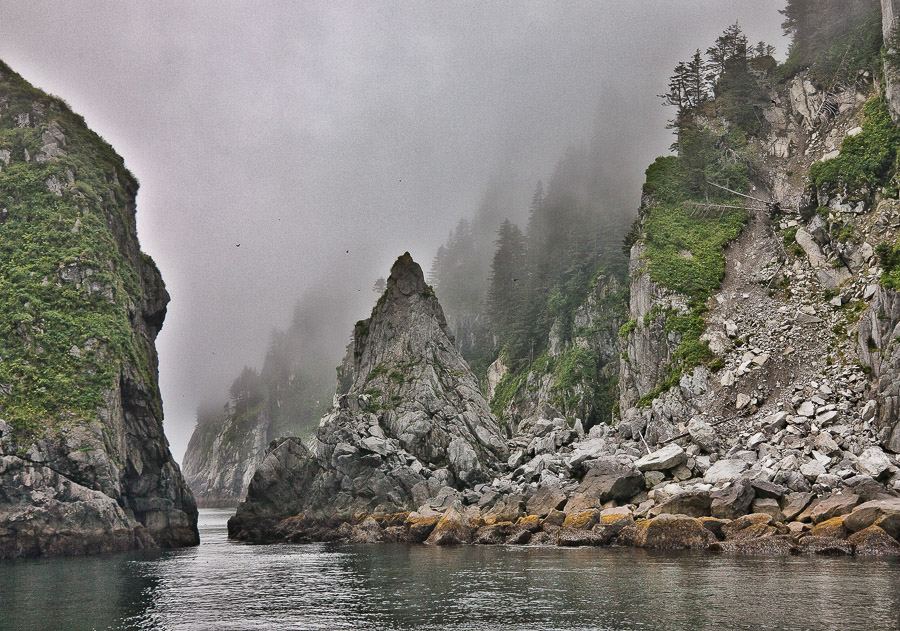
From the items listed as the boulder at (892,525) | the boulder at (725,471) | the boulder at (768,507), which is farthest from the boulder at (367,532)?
the boulder at (892,525)

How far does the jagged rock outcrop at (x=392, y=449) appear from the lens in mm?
61969

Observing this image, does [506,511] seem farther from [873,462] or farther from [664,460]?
[873,462]

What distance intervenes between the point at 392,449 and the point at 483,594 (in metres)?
39.8

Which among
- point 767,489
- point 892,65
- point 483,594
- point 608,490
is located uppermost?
point 892,65

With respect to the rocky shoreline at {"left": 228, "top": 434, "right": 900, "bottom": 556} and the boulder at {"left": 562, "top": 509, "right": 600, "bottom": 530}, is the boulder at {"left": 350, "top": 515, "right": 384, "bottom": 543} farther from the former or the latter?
the boulder at {"left": 562, "top": 509, "right": 600, "bottom": 530}

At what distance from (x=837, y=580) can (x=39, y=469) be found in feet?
175

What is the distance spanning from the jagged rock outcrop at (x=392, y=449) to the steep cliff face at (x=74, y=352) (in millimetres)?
10044

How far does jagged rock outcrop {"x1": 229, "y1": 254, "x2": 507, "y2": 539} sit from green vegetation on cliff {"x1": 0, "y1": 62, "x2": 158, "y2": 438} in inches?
728

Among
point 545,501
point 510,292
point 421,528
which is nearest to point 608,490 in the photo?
point 545,501

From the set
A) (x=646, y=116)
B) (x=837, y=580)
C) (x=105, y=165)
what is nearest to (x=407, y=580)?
(x=837, y=580)

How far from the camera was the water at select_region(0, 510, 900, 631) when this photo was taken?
1977cm

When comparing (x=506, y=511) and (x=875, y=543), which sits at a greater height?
(x=875, y=543)

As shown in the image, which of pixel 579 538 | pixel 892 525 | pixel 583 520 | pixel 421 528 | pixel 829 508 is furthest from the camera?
pixel 421 528

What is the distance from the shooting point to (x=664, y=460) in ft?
150
